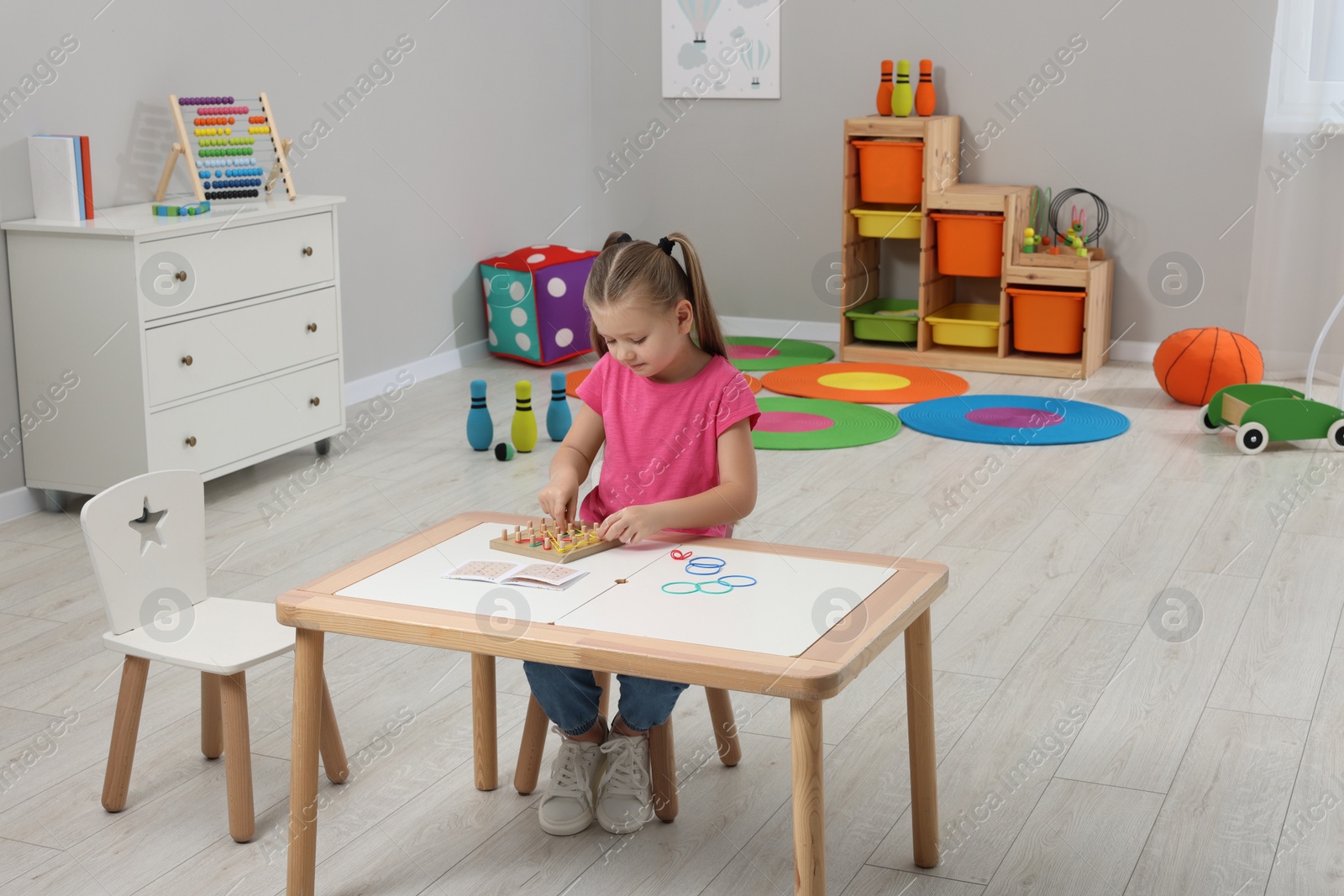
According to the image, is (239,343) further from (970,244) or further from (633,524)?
(970,244)

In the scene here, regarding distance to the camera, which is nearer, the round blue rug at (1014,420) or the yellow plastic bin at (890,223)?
the round blue rug at (1014,420)

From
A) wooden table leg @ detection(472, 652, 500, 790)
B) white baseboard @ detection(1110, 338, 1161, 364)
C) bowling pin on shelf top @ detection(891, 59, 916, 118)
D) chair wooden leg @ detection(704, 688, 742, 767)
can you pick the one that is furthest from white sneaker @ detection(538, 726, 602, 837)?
white baseboard @ detection(1110, 338, 1161, 364)

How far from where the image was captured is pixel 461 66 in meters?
4.96

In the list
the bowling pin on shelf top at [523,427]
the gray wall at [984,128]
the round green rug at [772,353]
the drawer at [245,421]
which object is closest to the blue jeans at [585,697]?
the drawer at [245,421]

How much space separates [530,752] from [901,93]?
12.0 ft

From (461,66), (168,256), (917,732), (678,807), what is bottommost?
(678,807)

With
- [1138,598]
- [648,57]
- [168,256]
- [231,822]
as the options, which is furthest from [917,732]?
[648,57]

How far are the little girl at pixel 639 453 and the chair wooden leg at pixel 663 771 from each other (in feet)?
0.04

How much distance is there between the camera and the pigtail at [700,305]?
183 cm

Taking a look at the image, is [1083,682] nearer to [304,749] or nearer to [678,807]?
[678,807]

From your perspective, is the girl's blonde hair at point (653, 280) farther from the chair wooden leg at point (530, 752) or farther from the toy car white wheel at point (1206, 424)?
the toy car white wheel at point (1206, 424)

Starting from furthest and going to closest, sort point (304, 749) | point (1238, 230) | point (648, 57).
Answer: point (648, 57) < point (1238, 230) < point (304, 749)

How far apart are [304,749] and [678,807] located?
1.96 ft

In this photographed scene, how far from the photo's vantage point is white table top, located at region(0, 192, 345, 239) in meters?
3.15
